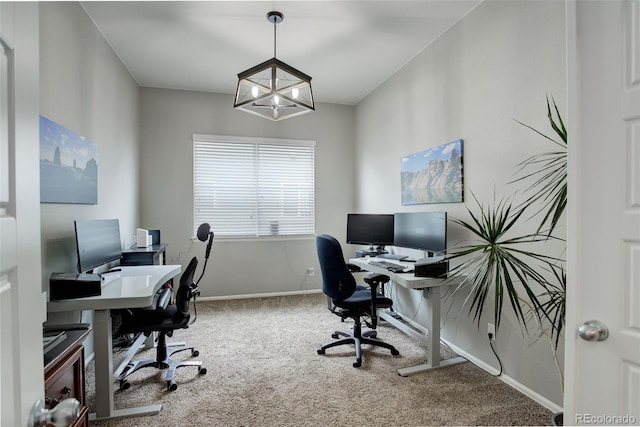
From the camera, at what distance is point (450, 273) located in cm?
243

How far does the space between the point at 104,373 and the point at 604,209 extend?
269 centimetres

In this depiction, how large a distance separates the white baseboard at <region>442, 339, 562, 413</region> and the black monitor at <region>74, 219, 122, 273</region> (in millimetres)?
3159

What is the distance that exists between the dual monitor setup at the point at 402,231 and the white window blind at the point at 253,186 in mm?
1317

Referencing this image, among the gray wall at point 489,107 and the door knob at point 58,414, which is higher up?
the gray wall at point 489,107

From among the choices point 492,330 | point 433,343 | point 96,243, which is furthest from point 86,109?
point 492,330

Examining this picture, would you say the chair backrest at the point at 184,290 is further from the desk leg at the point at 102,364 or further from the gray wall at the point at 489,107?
the gray wall at the point at 489,107

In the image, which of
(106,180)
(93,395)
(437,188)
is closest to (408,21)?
(437,188)

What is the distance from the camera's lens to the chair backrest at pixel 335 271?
260cm

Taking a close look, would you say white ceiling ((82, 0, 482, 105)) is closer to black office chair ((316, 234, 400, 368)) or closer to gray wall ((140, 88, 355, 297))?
gray wall ((140, 88, 355, 297))

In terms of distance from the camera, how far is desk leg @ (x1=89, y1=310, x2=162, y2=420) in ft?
6.48

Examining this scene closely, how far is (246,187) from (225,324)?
6.63 feet

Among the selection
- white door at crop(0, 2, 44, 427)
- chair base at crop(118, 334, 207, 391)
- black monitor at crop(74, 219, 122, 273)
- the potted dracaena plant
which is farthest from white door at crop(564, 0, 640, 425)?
black monitor at crop(74, 219, 122, 273)

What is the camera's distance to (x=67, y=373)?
126 centimetres

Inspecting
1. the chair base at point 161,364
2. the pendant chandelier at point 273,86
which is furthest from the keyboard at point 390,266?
the chair base at point 161,364
